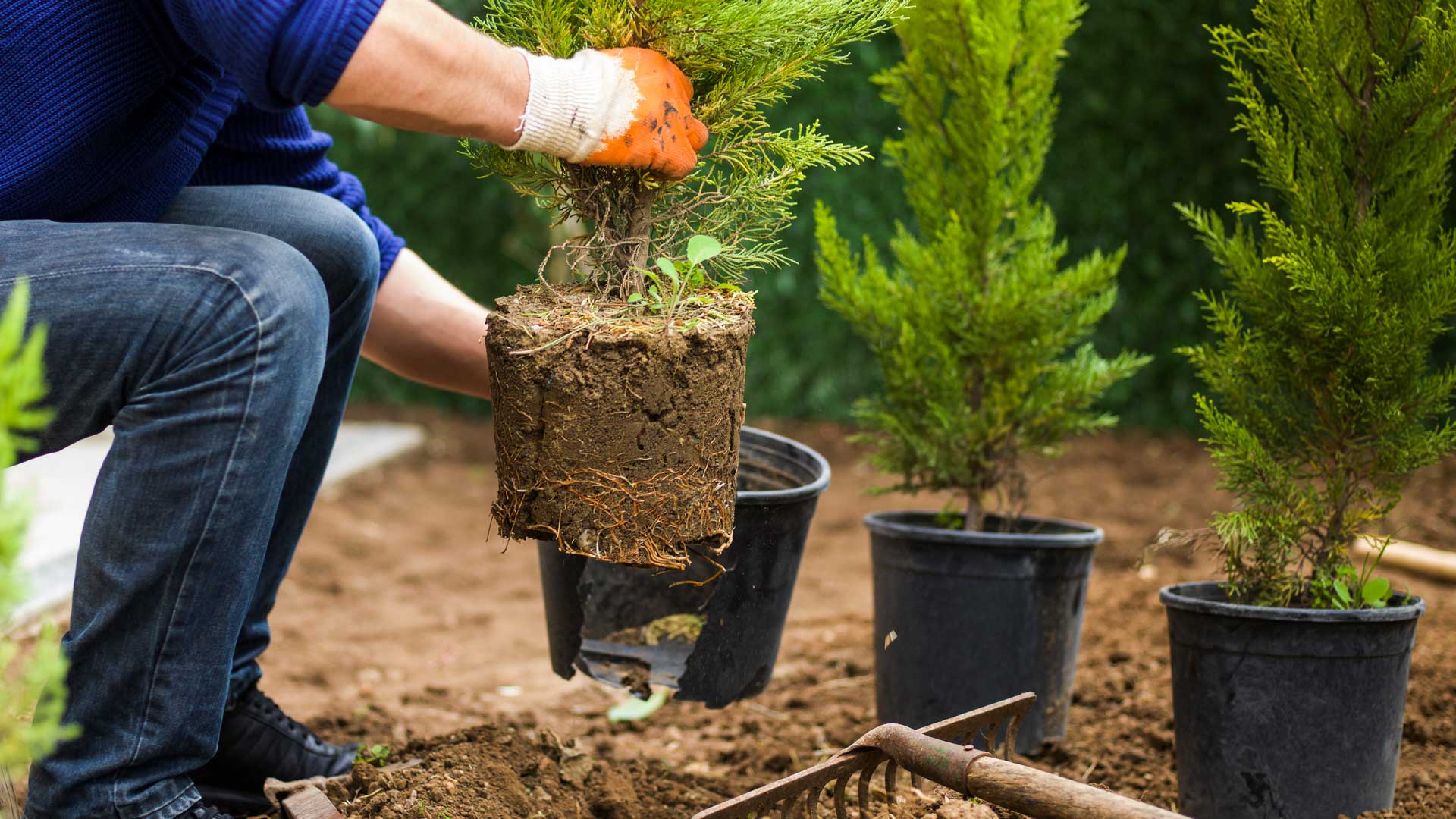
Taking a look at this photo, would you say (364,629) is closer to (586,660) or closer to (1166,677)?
(586,660)

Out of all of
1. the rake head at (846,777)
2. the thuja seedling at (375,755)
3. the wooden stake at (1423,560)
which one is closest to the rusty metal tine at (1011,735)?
the rake head at (846,777)

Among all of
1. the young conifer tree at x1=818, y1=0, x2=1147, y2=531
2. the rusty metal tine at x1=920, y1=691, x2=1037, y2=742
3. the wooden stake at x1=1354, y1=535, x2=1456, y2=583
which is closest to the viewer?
the rusty metal tine at x1=920, y1=691, x2=1037, y2=742

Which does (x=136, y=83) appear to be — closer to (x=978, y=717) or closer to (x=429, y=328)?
(x=429, y=328)

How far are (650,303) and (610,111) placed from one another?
0.31m

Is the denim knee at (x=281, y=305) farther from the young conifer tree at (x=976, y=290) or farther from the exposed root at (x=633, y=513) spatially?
the young conifer tree at (x=976, y=290)

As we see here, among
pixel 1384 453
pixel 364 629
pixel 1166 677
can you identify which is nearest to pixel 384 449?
pixel 364 629

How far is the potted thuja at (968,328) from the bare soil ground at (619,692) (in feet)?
0.61

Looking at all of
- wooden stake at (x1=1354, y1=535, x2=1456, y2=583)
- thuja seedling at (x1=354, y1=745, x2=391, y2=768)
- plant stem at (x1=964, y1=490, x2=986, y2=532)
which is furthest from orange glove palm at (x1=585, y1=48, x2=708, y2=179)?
wooden stake at (x1=1354, y1=535, x2=1456, y2=583)

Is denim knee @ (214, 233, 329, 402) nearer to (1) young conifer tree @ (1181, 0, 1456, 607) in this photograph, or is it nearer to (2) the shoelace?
(2) the shoelace

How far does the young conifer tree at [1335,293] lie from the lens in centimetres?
211

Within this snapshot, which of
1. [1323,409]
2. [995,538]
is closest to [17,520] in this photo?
[995,538]

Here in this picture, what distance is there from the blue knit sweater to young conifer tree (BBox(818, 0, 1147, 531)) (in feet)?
5.07

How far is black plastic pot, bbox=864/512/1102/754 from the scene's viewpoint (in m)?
2.63

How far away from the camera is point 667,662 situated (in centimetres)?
243
